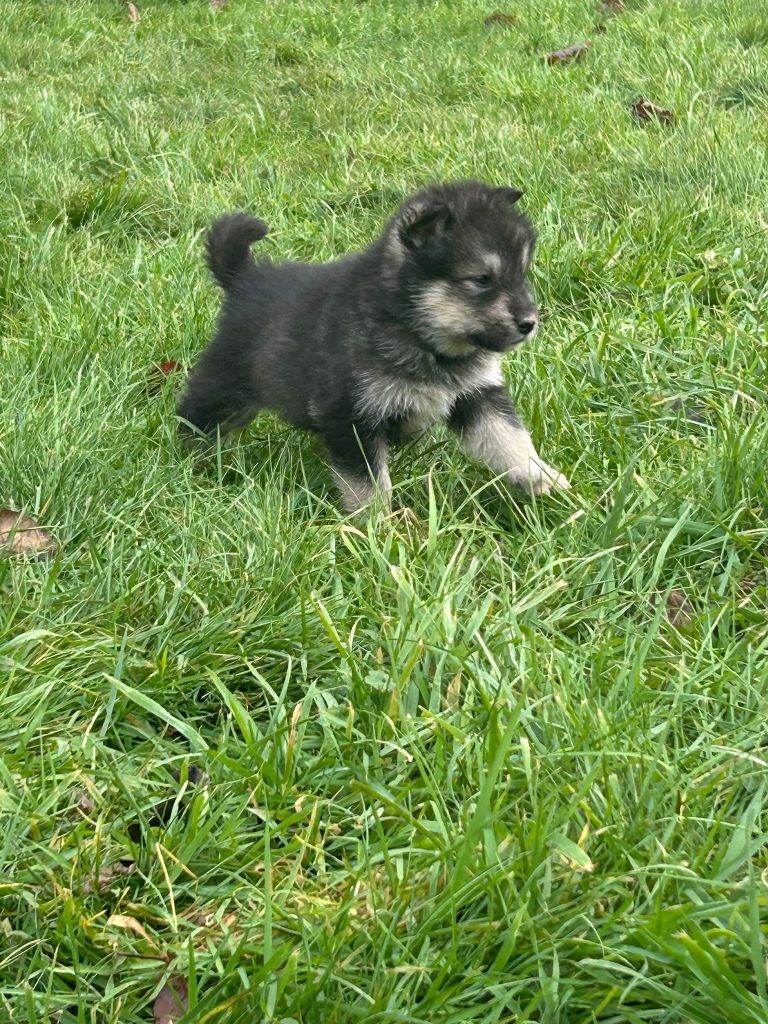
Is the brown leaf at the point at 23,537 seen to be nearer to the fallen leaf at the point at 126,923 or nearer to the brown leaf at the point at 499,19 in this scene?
the fallen leaf at the point at 126,923

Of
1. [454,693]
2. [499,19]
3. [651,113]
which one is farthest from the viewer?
[499,19]

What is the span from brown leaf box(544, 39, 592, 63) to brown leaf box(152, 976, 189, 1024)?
6.60 m

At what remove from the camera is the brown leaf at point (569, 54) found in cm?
732

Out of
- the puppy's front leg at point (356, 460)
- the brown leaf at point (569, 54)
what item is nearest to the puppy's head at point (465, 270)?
the puppy's front leg at point (356, 460)

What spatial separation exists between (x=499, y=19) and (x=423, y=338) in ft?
18.4

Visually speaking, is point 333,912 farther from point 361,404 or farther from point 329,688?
point 361,404

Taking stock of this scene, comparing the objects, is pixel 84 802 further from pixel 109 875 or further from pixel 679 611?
pixel 679 611

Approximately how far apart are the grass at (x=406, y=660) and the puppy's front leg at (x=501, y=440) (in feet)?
0.29

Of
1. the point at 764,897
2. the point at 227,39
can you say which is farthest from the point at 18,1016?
the point at 227,39

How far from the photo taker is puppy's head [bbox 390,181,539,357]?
11.9 ft

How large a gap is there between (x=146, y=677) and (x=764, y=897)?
1402 mm

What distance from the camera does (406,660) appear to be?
8.29 ft

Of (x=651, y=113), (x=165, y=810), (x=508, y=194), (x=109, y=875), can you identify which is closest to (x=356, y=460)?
(x=508, y=194)

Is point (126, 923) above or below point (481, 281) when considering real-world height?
below
